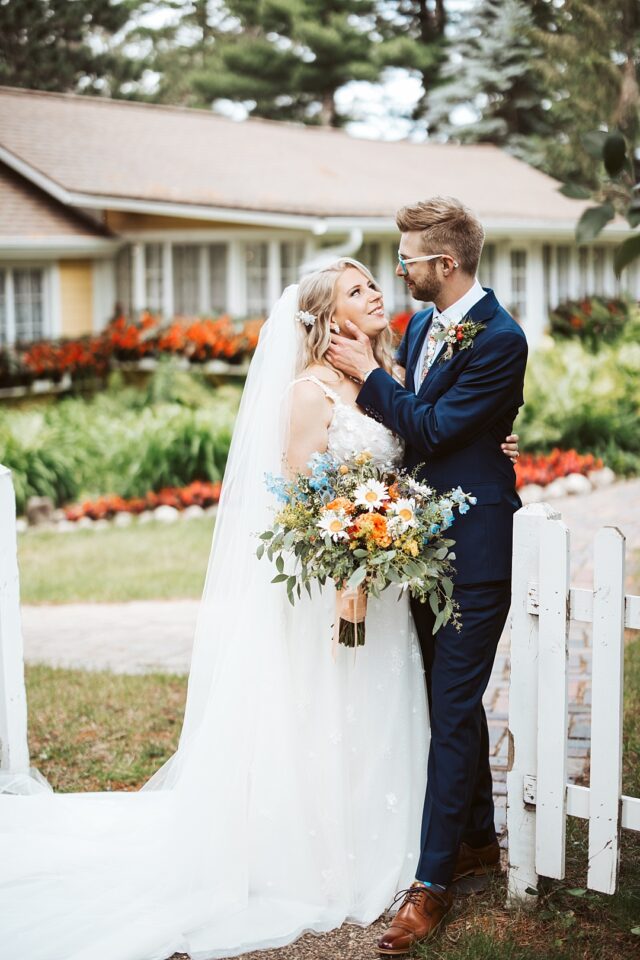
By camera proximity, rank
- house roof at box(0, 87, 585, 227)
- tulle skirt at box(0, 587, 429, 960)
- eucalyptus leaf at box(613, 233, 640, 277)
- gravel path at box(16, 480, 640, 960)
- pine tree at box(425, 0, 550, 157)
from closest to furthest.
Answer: eucalyptus leaf at box(613, 233, 640, 277), tulle skirt at box(0, 587, 429, 960), gravel path at box(16, 480, 640, 960), house roof at box(0, 87, 585, 227), pine tree at box(425, 0, 550, 157)

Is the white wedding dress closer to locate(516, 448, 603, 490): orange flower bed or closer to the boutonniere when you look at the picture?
the boutonniere

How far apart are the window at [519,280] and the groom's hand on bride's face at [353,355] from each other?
18.5m

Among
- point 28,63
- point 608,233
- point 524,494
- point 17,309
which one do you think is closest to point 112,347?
point 17,309

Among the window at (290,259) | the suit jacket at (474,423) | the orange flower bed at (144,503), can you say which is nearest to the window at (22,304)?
the window at (290,259)

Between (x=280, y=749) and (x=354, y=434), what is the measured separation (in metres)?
1.18

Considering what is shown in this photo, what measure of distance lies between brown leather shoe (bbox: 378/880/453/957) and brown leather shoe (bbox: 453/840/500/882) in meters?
0.29

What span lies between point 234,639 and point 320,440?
83 centimetres

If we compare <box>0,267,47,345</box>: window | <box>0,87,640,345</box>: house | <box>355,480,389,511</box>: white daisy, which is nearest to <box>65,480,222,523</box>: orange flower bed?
<box>0,267,47,345</box>: window

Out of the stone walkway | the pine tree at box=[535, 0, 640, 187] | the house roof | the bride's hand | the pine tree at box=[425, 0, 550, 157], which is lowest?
the stone walkway

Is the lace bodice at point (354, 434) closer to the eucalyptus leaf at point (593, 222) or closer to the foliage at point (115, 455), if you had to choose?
the eucalyptus leaf at point (593, 222)

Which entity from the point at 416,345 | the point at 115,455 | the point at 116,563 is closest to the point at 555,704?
the point at 416,345

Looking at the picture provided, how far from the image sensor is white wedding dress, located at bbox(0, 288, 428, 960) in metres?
3.79

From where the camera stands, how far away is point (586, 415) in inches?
522

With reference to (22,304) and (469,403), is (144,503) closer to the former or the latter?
(22,304)
